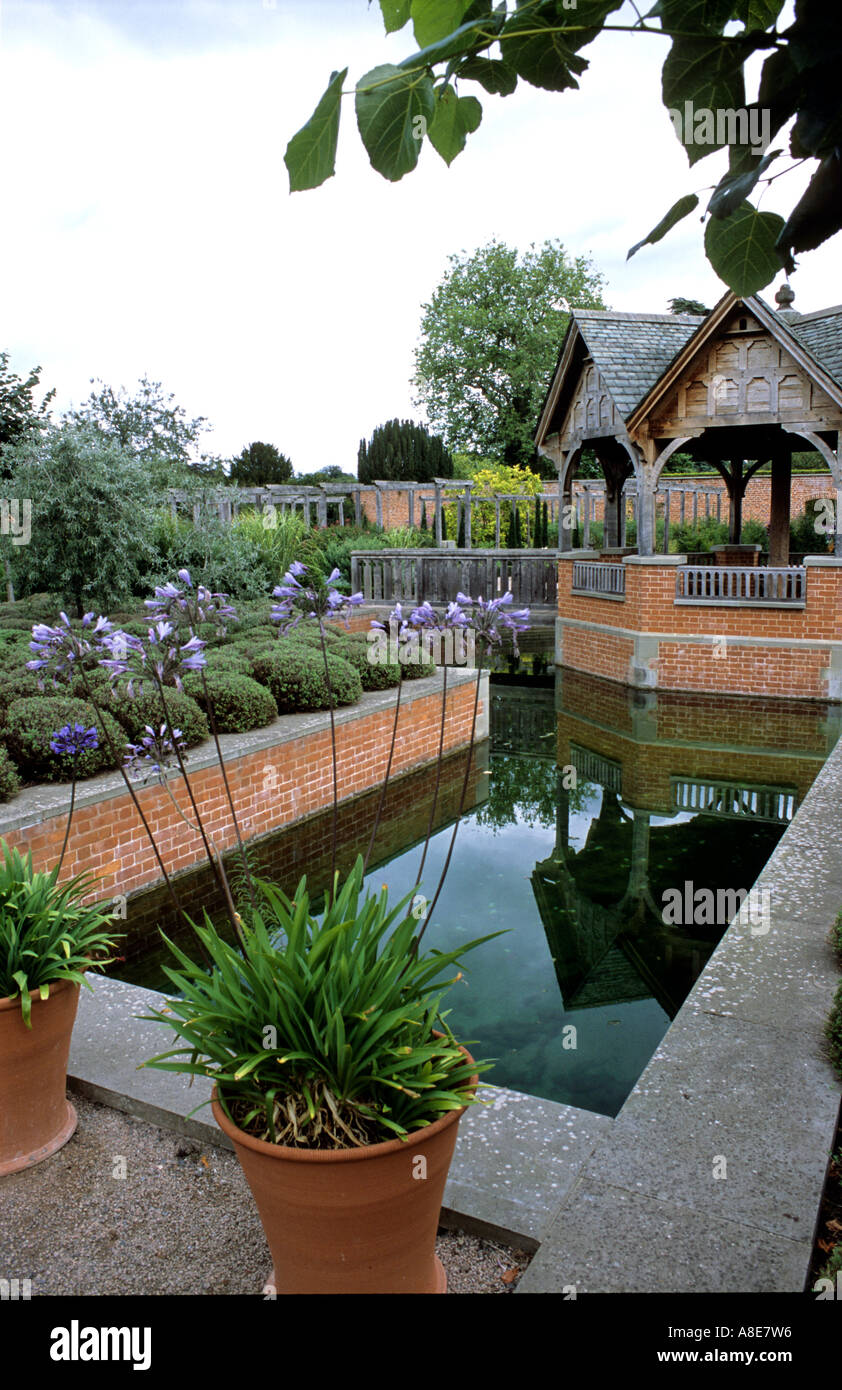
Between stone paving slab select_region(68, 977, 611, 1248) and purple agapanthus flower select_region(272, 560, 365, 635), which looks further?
purple agapanthus flower select_region(272, 560, 365, 635)

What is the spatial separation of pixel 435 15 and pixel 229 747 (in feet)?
21.6

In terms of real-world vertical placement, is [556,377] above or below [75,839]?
above

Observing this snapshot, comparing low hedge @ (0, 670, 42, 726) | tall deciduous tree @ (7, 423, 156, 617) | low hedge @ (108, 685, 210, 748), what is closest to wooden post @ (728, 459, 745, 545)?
tall deciduous tree @ (7, 423, 156, 617)

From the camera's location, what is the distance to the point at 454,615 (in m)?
3.49

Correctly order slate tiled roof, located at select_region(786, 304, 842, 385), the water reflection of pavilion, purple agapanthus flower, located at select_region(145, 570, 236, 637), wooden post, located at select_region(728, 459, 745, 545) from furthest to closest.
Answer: wooden post, located at select_region(728, 459, 745, 545) < slate tiled roof, located at select_region(786, 304, 842, 385) < the water reflection of pavilion < purple agapanthus flower, located at select_region(145, 570, 236, 637)

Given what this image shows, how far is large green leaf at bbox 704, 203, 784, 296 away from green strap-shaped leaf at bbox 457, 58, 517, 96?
33cm

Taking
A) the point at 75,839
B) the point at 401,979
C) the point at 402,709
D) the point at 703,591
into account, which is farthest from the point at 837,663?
the point at 401,979

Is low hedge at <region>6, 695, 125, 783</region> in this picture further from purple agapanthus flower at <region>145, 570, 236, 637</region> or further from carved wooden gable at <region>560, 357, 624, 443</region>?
carved wooden gable at <region>560, 357, 624, 443</region>

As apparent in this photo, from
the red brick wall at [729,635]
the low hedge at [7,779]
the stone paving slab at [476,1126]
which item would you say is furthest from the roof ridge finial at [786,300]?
the stone paving slab at [476,1126]

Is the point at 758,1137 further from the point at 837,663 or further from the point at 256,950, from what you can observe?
the point at 837,663

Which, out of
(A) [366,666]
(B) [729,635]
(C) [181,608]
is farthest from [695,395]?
(C) [181,608]

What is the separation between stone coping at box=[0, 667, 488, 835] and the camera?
5782mm

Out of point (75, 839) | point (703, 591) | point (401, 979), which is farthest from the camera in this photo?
point (703, 591)
